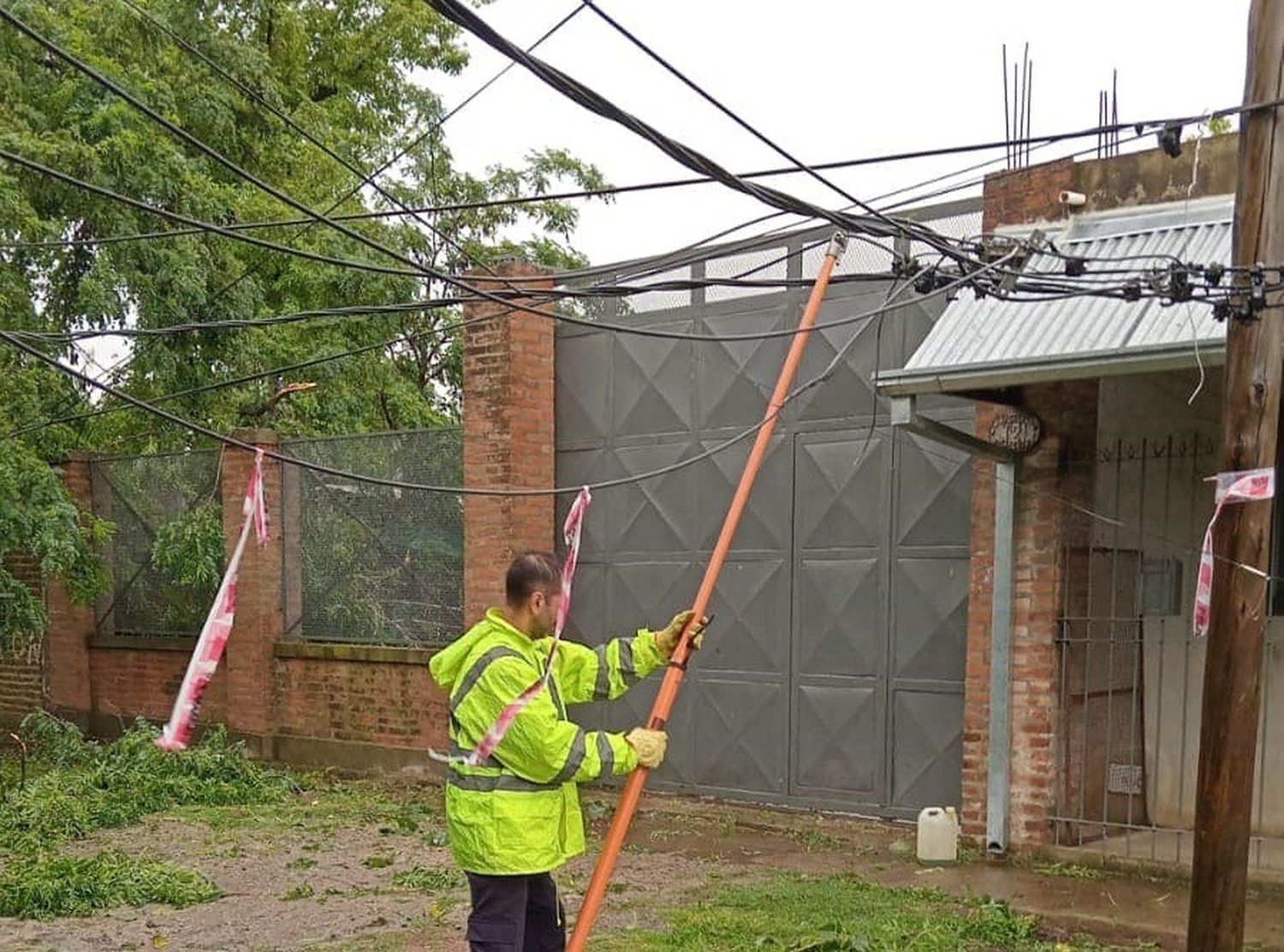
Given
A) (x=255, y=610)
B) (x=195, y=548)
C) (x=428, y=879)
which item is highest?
(x=195, y=548)

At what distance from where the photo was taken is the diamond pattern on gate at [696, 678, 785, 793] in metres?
9.65

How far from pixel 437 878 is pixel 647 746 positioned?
3.71m

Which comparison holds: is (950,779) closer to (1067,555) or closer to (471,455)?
(1067,555)

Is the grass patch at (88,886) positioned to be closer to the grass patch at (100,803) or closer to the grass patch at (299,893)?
the grass patch at (100,803)

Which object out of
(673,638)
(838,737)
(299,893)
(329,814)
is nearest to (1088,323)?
(673,638)

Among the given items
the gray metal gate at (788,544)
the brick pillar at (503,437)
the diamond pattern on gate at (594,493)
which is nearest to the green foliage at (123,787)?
the brick pillar at (503,437)

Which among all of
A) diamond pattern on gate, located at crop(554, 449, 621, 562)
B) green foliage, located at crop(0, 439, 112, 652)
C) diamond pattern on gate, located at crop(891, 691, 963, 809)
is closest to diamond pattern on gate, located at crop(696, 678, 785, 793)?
diamond pattern on gate, located at crop(891, 691, 963, 809)

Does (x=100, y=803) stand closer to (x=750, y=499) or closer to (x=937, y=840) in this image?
(x=750, y=499)

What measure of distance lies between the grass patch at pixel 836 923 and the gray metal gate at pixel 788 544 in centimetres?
163

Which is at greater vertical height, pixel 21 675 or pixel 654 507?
pixel 654 507

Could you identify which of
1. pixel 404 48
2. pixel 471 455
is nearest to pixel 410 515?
pixel 471 455

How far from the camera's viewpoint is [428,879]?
7.94 m

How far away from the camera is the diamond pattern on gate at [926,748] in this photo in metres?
8.76

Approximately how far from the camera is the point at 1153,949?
648 centimetres
